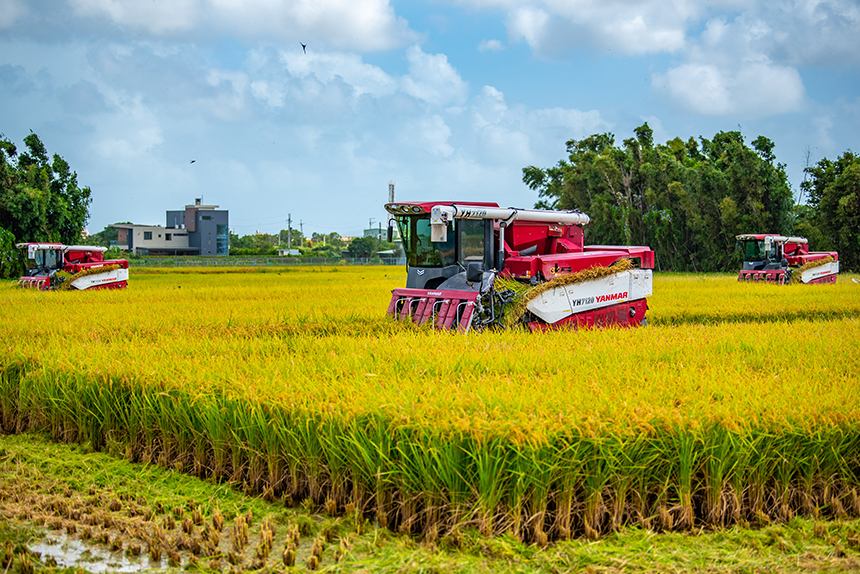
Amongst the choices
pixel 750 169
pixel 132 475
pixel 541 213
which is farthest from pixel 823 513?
pixel 750 169

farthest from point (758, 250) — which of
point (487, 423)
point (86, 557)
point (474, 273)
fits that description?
point (86, 557)

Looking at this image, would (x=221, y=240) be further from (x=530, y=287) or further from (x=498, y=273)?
(x=530, y=287)

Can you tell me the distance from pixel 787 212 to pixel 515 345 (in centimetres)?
3738

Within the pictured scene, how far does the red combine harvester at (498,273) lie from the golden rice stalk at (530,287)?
0.02 meters

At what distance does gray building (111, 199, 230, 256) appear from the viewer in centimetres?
7475

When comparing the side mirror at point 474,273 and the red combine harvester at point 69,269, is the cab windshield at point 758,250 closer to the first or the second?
the side mirror at point 474,273

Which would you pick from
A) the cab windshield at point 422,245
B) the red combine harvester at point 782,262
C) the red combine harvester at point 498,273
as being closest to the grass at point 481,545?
the red combine harvester at point 498,273

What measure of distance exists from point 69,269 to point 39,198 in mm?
14330

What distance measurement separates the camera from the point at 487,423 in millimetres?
3623

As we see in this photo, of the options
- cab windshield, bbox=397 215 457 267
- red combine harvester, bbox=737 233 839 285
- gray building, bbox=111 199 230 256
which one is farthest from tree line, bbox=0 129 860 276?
gray building, bbox=111 199 230 256

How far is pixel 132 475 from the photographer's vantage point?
489 centimetres

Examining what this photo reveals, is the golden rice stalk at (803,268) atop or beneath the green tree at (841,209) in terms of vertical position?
beneath

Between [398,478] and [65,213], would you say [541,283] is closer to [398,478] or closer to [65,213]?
[398,478]

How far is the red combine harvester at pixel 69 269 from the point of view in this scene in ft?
73.9
